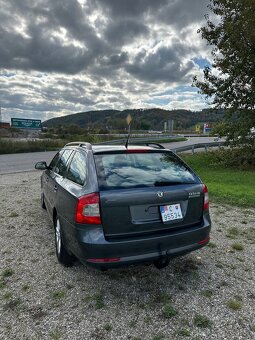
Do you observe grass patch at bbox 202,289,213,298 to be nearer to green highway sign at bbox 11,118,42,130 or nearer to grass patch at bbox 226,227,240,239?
grass patch at bbox 226,227,240,239

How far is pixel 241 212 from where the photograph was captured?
21.9 ft

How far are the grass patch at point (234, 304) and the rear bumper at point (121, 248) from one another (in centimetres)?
73

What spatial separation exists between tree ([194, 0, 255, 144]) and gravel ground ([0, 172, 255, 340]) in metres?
9.43

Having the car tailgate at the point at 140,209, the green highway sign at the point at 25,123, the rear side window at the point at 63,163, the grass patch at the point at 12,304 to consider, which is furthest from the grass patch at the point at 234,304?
the green highway sign at the point at 25,123

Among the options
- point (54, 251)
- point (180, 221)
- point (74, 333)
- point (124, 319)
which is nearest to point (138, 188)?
point (180, 221)

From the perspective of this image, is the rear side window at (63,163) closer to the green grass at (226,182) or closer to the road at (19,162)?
the green grass at (226,182)

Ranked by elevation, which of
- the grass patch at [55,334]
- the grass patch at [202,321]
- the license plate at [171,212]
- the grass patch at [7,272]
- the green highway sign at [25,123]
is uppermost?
the green highway sign at [25,123]

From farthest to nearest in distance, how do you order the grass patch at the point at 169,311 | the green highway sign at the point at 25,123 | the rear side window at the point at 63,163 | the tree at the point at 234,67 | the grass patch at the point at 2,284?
the green highway sign at the point at 25,123
the tree at the point at 234,67
the rear side window at the point at 63,163
the grass patch at the point at 2,284
the grass patch at the point at 169,311

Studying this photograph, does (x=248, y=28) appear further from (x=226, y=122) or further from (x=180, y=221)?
(x=180, y=221)

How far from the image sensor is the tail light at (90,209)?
9.92 feet

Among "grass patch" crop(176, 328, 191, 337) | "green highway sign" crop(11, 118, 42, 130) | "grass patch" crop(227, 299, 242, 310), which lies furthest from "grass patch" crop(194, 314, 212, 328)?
"green highway sign" crop(11, 118, 42, 130)

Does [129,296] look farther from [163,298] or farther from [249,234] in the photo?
[249,234]

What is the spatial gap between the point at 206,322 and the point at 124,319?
2.63 ft

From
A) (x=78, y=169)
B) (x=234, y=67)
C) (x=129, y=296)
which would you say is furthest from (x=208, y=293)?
(x=234, y=67)
